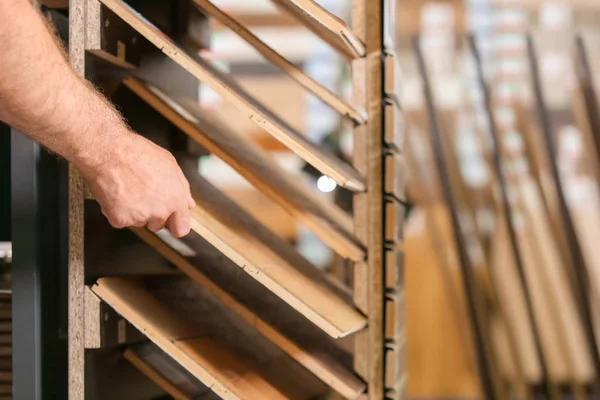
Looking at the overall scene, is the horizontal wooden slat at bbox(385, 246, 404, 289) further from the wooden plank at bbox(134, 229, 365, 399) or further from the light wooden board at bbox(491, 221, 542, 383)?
the light wooden board at bbox(491, 221, 542, 383)

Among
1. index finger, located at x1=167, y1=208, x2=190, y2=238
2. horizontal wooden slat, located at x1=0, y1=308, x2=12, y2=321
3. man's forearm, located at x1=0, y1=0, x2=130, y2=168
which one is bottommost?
horizontal wooden slat, located at x1=0, y1=308, x2=12, y2=321

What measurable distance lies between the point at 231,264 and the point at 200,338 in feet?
0.70

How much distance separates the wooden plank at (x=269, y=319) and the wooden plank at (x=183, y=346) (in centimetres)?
6

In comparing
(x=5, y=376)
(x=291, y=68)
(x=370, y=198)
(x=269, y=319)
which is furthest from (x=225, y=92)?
(x=5, y=376)

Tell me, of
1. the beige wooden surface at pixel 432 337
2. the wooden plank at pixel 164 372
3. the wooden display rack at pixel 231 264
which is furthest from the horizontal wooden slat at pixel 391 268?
the beige wooden surface at pixel 432 337

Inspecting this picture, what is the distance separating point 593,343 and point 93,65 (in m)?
2.12

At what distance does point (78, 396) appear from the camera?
107 centimetres

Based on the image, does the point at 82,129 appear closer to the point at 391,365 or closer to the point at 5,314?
the point at 5,314

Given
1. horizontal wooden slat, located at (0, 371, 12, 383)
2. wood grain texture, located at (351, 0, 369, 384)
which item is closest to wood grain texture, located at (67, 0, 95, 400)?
horizontal wooden slat, located at (0, 371, 12, 383)

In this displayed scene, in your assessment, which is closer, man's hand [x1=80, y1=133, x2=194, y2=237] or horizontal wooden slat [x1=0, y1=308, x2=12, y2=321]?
man's hand [x1=80, y1=133, x2=194, y2=237]

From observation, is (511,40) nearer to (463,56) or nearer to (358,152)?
(463,56)

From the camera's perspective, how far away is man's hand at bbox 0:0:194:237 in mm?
874

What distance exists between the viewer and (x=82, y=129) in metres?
0.95

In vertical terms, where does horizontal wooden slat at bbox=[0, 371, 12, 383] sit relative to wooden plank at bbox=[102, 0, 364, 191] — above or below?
below
